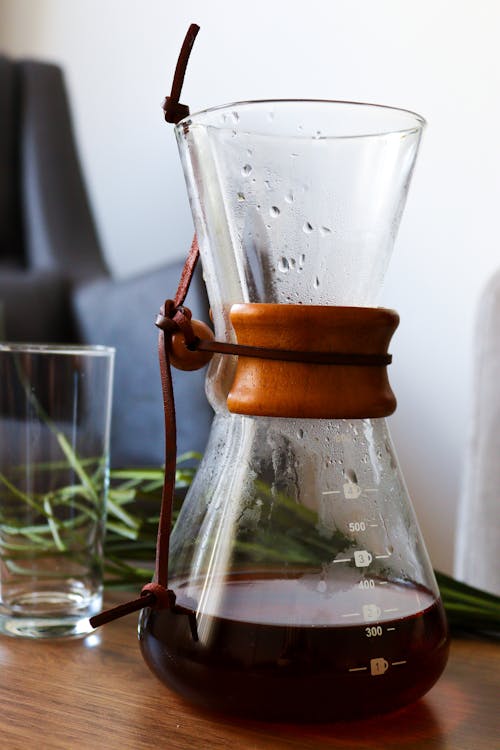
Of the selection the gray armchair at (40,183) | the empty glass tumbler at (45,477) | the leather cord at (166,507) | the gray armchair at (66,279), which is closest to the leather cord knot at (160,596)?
the leather cord at (166,507)

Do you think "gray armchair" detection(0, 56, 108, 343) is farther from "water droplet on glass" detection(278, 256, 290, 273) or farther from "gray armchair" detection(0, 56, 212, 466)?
"water droplet on glass" detection(278, 256, 290, 273)

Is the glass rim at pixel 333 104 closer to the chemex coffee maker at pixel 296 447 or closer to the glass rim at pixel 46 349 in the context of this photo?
the chemex coffee maker at pixel 296 447

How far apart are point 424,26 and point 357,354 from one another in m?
1.28

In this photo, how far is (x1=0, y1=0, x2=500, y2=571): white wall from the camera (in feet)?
4.76

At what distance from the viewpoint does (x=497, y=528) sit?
0.89 metres

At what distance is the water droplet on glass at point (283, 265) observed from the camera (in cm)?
37

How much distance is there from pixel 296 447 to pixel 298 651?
0.08 m

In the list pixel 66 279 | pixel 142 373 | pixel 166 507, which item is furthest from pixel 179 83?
pixel 66 279

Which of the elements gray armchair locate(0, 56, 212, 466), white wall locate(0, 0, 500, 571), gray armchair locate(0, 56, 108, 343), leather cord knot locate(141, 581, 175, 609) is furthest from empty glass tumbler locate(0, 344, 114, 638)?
gray armchair locate(0, 56, 108, 343)

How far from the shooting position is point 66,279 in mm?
1733

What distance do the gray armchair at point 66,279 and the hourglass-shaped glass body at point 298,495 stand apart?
85 centimetres

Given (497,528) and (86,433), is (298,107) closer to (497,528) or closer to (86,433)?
(86,433)

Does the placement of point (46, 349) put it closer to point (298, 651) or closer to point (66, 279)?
point (298, 651)

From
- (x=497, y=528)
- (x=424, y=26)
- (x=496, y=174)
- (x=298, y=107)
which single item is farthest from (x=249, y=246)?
(x=424, y=26)
